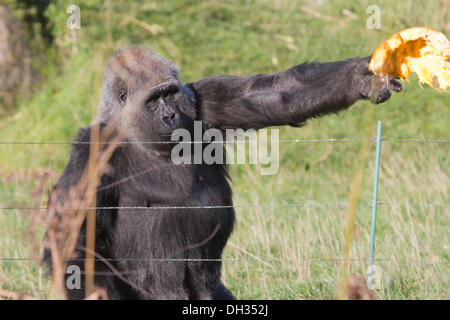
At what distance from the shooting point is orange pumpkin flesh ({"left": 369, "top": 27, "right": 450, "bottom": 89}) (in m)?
3.45

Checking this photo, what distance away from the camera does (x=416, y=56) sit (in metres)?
3.62

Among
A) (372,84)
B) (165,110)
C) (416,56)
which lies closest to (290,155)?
(165,110)

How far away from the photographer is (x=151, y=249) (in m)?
4.24

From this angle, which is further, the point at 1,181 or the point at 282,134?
the point at 282,134

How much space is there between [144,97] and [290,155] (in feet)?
15.8

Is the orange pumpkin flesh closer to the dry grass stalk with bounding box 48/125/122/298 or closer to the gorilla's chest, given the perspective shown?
the gorilla's chest

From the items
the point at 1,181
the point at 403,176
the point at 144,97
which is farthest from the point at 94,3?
the point at 144,97

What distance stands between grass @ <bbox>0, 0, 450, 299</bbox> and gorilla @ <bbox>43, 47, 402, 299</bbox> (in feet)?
1.32

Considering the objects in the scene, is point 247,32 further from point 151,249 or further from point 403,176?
point 151,249

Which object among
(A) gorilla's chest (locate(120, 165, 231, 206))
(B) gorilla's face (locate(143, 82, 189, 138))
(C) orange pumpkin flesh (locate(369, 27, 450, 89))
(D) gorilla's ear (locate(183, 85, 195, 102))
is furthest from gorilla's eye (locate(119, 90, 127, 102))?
(C) orange pumpkin flesh (locate(369, 27, 450, 89))

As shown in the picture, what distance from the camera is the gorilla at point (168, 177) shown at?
4.14 metres

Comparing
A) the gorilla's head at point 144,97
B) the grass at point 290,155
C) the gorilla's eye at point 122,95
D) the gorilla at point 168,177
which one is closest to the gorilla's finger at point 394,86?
the gorilla at point 168,177

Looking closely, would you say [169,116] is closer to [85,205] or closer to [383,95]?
[85,205]
